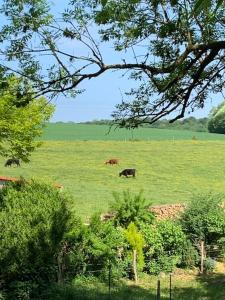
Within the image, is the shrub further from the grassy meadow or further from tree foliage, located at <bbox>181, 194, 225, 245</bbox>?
the grassy meadow

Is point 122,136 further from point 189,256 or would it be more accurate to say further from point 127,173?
point 189,256

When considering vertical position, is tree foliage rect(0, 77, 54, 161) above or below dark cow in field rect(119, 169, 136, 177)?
above

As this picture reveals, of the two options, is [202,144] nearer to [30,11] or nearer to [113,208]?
[113,208]

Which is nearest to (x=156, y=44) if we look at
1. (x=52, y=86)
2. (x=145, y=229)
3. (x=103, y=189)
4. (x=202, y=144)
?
(x=52, y=86)

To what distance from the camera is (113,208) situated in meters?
21.9

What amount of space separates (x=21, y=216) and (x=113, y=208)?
588 cm

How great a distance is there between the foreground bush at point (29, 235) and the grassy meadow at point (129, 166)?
954 cm

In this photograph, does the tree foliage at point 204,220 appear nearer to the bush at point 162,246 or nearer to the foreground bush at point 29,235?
the bush at point 162,246

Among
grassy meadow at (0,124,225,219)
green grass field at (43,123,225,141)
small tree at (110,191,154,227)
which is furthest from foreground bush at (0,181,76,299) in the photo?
green grass field at (43,123,225,141)

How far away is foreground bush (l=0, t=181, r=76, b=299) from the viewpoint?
16.4 meters

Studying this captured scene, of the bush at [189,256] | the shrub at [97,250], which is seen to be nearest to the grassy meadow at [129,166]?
the bush at [189,256]

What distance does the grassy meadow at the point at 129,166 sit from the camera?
37494mm

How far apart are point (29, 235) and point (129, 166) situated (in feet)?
121

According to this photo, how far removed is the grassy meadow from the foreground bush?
9538 mm
